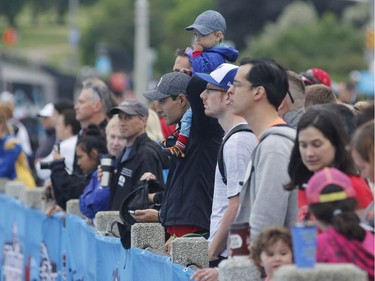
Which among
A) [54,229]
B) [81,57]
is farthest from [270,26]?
[54,229]

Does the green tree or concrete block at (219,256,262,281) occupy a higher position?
the green tree

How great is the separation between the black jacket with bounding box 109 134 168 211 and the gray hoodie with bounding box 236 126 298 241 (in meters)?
3.39

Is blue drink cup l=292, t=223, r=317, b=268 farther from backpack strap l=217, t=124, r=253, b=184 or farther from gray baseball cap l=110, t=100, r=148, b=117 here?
gray baseball cap l=110, t=100, r=148, b=117

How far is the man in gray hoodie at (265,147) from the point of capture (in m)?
6.43

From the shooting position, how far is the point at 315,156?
618 cm

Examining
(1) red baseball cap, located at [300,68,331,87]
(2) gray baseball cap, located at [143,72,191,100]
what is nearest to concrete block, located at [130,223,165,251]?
(2) gray baseball cap, located at [143,72,191,100]

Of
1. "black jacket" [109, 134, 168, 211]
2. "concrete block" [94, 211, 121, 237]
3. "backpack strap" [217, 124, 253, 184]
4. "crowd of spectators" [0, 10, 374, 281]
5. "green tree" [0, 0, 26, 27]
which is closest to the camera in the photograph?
"crowd of spectators" [0, 10, 374, 281]

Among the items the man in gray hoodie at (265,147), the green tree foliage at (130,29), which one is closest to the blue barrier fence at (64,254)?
the man in gray hoodie at (265,147)

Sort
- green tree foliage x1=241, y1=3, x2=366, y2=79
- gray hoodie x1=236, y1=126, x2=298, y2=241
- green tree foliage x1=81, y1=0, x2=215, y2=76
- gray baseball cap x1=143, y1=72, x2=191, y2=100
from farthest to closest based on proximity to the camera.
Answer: green tree foliage x1=81, y1=0, x2=215, y2=76
green tree foliage x1=241, y1=3, x2=366, y2=79
gray baseball cap x1=143, y1=72, x2=191, y2=100
gray hoodie x1=236, y1=126, x2=298, y2=241

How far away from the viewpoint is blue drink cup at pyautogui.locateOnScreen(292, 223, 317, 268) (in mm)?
5164

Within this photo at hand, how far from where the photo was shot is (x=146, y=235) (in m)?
8.69

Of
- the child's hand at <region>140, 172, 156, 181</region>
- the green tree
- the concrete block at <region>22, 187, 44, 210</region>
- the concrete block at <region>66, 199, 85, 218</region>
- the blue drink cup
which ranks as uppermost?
the green tree

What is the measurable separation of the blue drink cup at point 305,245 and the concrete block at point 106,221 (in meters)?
4.72

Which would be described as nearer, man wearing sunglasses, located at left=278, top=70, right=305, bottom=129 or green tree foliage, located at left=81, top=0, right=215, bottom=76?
man wearing sunglasses, located at left=278, top=70, right=305, bottom=129
